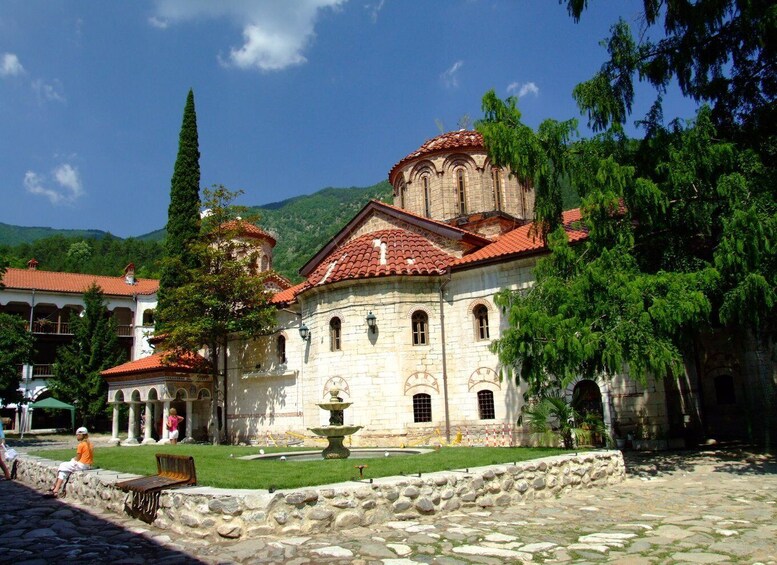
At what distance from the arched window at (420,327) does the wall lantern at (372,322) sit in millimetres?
1254

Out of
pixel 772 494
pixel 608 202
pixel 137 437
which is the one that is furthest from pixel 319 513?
pixel 137 437

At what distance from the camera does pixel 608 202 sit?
1134 centimetres

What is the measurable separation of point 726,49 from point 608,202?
447cm

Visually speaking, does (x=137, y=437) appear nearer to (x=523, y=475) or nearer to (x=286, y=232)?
(x=523, y=475)

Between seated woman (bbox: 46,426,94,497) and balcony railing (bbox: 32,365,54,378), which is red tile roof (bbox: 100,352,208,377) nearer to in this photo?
seated woman (bbox: 46,426,94,497)

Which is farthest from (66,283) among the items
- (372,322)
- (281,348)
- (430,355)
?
(430,355)

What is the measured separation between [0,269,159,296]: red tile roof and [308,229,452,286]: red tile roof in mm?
24744

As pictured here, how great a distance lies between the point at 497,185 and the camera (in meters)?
22.6

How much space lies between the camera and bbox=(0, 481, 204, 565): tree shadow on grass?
5.95m

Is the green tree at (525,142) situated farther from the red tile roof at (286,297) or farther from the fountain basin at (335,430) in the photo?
the red tile roof at (286,297)

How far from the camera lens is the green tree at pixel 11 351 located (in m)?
21.9

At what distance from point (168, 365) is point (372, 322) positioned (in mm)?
8826

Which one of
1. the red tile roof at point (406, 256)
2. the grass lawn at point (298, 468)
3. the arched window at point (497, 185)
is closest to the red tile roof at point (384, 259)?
the red tile roof at point (406, 256)

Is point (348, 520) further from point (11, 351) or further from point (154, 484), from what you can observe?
point (11, 351)
